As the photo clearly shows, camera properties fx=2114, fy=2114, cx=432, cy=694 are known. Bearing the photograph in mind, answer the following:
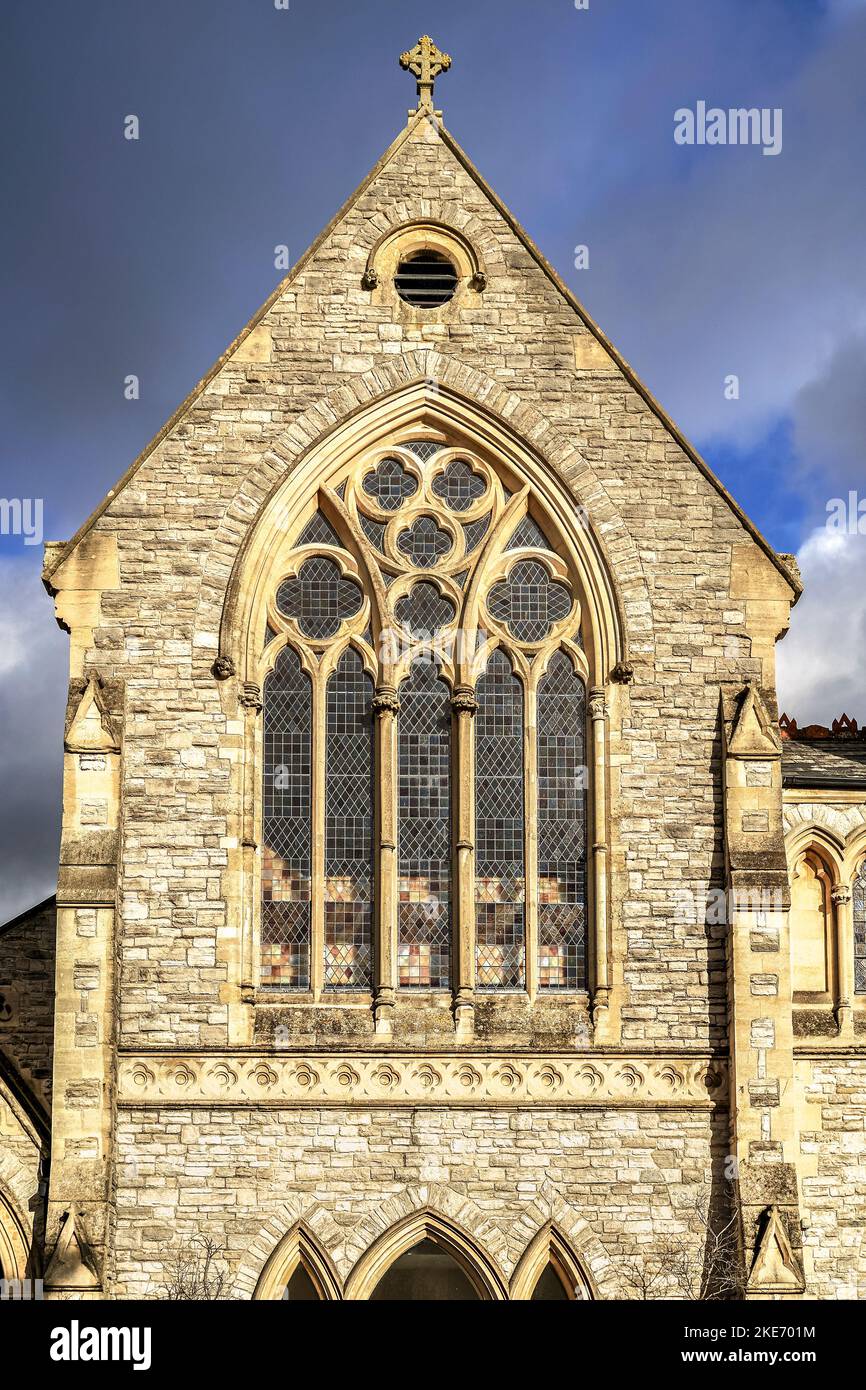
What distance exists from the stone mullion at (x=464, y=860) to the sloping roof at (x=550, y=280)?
12.0ft

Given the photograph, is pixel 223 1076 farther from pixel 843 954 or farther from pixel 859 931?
pixel 859 931

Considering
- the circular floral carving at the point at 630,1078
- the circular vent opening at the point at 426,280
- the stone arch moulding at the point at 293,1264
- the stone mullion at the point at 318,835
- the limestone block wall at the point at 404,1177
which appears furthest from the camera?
the circular vent opening at the point at 426,280

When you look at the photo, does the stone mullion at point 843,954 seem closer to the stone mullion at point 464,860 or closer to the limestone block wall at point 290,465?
the limestone block wall at point 290,465

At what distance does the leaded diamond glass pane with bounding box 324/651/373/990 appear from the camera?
2275 cm

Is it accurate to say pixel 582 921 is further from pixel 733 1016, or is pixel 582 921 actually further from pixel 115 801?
pixel 115 801

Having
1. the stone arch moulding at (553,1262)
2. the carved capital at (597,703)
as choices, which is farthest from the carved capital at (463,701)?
the stone arch moulding at (553,1262)

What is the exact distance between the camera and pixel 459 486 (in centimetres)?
2409

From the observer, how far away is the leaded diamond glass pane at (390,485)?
2397 cm

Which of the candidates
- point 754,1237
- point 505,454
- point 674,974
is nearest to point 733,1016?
point 674,974

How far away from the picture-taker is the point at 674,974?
22.4 metres

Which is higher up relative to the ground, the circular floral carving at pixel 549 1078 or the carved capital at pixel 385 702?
the carved capital at pixel 385 702

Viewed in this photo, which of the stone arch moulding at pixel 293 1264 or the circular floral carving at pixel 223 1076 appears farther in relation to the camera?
the circular floral carving at pixel 223 1076

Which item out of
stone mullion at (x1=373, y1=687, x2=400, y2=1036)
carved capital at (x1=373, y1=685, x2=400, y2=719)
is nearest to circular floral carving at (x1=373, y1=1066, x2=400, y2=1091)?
stone mullion at (x1=373, y1=687, x2=400, y2=1036)

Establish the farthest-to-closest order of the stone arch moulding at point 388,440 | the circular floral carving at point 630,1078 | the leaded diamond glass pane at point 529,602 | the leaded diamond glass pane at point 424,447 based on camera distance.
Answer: the leaded diamond glass pane at point 424,447 → the leaded diamond glass pane at point 529,602 → the stone arch moulding at point 388,440 → the circular floral carving at point 630,1078
